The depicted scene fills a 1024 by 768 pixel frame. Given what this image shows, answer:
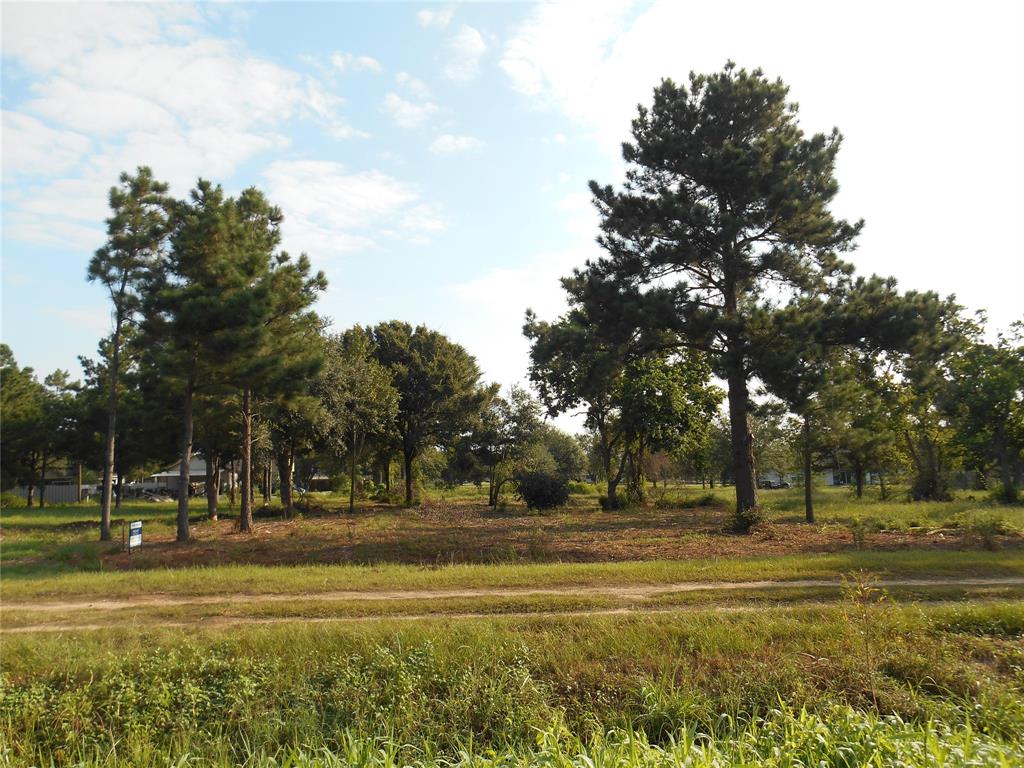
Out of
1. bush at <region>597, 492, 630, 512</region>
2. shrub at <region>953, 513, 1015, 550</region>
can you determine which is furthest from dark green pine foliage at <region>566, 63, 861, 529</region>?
bush at <region>597, 492, 630, 512</region>

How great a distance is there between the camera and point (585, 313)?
69.0ft

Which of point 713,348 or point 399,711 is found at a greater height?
point 713,348

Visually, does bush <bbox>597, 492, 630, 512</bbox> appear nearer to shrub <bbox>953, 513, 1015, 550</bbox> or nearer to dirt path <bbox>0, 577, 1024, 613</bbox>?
→ shrub <bbox>953, 513, 1015, 550</bbox>

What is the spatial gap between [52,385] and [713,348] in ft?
257

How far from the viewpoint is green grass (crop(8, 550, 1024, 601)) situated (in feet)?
38.4

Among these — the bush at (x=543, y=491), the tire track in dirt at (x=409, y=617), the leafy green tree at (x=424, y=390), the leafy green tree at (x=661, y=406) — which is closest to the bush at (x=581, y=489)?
the leafy green tree at (x=424, y=390)

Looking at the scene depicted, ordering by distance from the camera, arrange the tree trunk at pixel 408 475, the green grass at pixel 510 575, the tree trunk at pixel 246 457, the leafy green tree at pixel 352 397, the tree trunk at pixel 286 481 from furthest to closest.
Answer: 1. the tree trunk at pixel 408 475
2. the tree trunk at pixel 286 481
3. the leafy green tree at pixel 352 397
4. the tree trunk at pixel 246 457
5. the green grass at pixel 510 575

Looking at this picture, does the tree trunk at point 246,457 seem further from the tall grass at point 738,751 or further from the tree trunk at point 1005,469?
the tree trunk at point 1005,469

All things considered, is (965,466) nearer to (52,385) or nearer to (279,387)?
(279,387)

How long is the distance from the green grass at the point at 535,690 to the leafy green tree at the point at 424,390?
33503 mm

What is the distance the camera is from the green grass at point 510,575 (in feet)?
38.4

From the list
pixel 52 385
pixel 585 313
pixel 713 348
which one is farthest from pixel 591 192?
pixel 52 385

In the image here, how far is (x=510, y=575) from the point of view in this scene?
40.9 ft

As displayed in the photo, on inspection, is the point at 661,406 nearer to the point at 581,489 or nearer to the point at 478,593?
the point at 581,489
